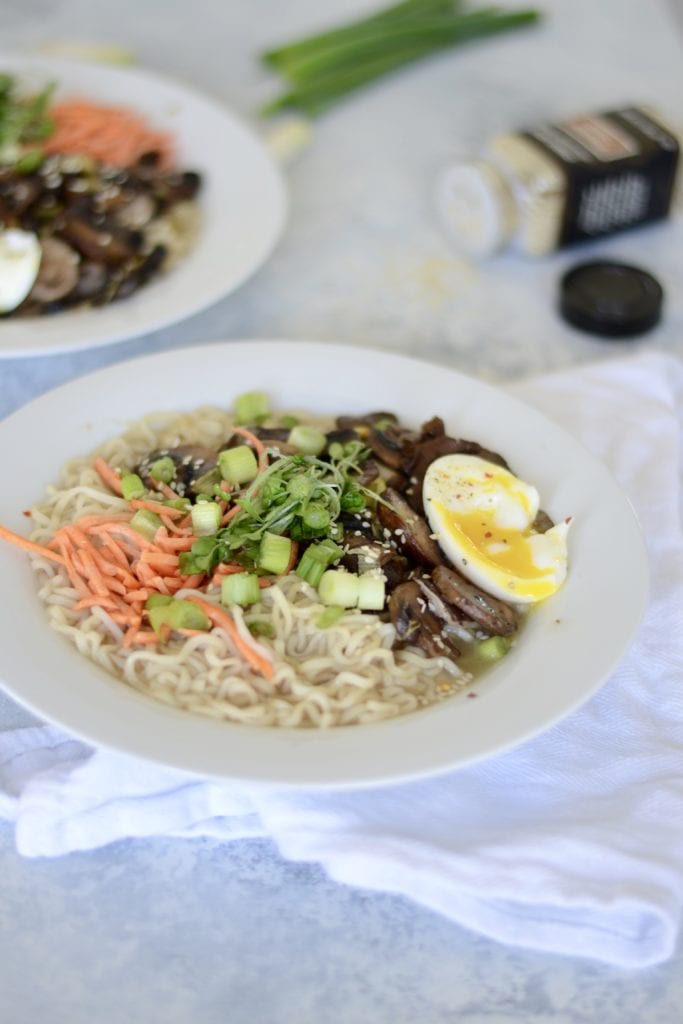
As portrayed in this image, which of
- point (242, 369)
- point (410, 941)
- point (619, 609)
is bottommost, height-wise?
point (410, 941)

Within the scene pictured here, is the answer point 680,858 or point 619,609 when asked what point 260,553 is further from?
point 680,858

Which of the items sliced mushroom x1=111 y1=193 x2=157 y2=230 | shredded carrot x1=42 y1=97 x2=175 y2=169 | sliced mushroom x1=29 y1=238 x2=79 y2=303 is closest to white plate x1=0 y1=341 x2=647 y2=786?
sliced mushroom x1=29 y1=238 x2=79 y2=303

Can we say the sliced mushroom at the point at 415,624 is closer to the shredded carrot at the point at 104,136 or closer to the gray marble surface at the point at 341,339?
the gray marble surface at the point at 341,339

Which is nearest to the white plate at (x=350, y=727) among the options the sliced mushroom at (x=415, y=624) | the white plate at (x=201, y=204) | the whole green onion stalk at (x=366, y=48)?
the sliced mushroom at (x=415, y=624)

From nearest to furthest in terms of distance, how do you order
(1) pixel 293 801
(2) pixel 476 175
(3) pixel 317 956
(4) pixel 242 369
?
(3) pixel 317 956 < (1) pixel 293 801 < (4) pixel 242 369 < (2) pixel 476 175

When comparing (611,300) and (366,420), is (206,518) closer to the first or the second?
(366,420)

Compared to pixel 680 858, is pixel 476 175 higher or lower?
higher

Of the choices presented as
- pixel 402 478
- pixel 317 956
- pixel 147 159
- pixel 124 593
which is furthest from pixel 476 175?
pixel 317 956

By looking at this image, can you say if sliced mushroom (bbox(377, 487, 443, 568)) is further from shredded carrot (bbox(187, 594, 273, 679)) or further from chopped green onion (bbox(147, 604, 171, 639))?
chopped green onion (bbox(147, 604, 171, 639))
